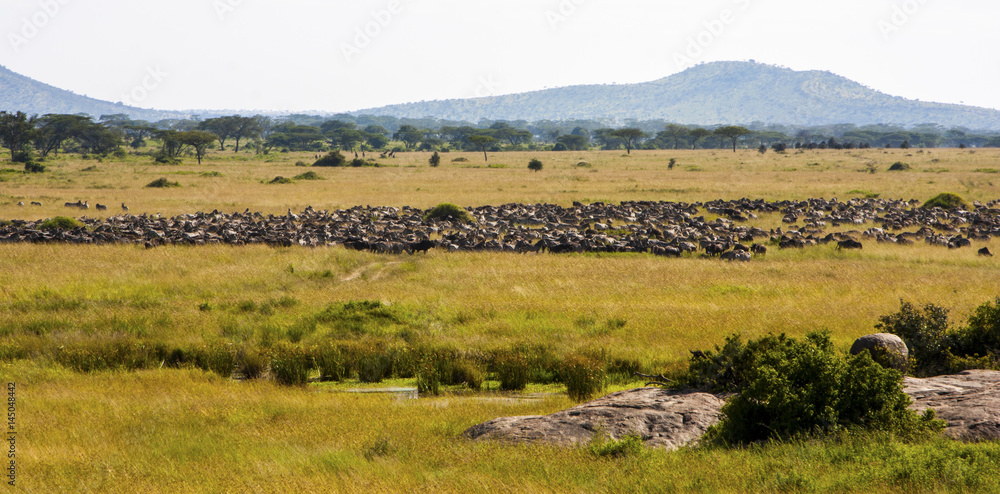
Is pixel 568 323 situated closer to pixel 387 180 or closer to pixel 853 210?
pixel 853 210

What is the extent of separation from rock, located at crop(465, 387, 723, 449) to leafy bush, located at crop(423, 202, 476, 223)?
26.7m

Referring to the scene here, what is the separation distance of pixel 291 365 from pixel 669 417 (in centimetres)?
764

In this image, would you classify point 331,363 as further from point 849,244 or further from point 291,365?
point 849,244

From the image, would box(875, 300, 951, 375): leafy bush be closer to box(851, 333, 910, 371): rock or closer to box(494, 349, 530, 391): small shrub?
box(851, 333, 910, 371): rock

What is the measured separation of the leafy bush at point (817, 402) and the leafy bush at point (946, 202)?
4011 cm

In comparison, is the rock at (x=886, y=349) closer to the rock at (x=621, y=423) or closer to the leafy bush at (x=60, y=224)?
the rock at (x=621, y=423)

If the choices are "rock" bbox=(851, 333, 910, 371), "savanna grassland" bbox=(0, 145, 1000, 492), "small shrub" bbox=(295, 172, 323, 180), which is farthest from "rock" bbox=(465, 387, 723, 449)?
"small shrub" bbox=(295, 172, 323, 180)

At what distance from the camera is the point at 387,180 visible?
60.9 meters

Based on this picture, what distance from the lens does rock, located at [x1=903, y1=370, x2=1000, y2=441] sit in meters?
7.23

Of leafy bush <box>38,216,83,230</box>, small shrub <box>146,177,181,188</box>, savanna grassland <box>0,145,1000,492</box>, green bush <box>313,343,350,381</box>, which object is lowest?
green bush <box>313,343,350,381</box>

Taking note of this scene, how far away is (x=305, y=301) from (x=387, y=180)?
44.5 m

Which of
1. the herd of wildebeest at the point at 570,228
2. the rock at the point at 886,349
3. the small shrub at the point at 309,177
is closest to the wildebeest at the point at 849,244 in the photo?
the herd of wildebeest at the point at 570,228

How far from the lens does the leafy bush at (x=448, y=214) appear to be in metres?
35.5

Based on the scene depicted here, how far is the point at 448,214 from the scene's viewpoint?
36031 millimetres
